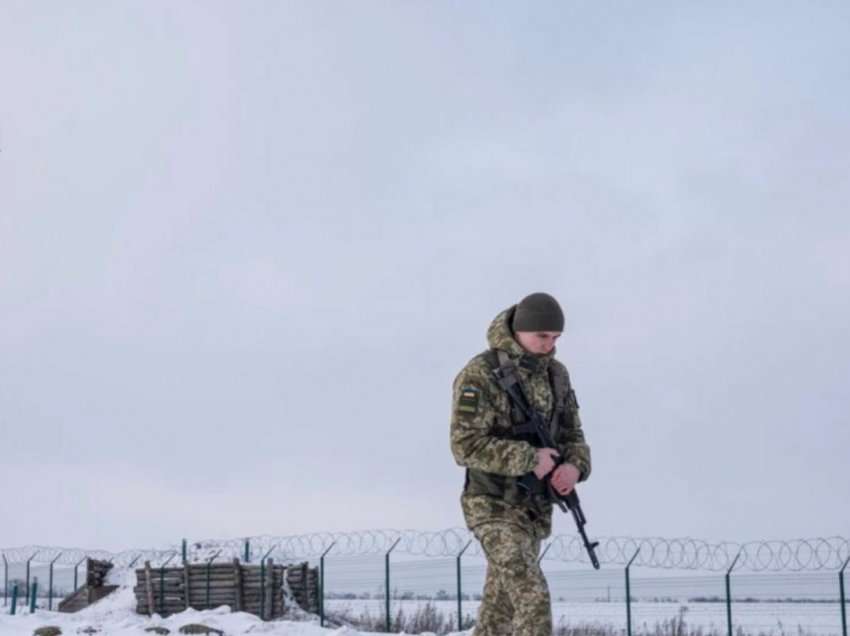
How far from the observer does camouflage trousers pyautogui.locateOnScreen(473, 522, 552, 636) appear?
638 centimetres

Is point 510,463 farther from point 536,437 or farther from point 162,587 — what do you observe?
point 162,587

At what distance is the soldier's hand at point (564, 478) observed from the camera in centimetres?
657

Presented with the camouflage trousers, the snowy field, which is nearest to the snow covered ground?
the snowy field

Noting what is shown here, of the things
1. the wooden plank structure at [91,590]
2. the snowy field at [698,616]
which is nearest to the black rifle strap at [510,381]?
the snowy field at [698,616]

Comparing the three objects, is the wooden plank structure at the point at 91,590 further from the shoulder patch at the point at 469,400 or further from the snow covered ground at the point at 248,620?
the shoulder patch at the point at 469,400

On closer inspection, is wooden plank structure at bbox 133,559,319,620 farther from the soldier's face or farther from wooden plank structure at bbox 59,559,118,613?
the soldier's face

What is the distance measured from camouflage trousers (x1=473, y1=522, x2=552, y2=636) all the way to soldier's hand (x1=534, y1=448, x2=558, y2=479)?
0.29 meters

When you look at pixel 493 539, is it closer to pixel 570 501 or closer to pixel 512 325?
pixel 570 501

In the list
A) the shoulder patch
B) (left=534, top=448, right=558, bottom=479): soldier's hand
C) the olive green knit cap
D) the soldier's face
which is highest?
the olive green knit cap

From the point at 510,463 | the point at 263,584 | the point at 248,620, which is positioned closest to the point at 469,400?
the point at 510,463

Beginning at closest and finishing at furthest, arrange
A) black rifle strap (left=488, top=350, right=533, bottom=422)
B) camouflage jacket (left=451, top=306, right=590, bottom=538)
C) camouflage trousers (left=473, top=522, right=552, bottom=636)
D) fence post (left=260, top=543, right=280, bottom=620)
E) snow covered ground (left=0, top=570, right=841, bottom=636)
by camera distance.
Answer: camouflage trousers (left=473, top=522, right=552, bottom=636)
camouflage jacket (left=451, top=306, right=590, bottom=538)
black rifle strap (left=488, top=350, right=533, bottom=422)
snow covered ground (left=0, top=570, right=841, bottom=636)
fence post (left=260, top=543, right=280, bottom=620)

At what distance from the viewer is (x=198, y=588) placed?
26062 millimetres

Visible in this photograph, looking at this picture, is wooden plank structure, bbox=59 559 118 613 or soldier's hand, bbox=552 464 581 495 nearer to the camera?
soldier's hand, bbox=552 464 581 495

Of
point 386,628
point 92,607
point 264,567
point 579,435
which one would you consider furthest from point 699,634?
point 579,435
